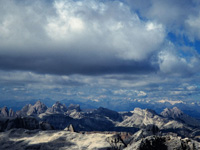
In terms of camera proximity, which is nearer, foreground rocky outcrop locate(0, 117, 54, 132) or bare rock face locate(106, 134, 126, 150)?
bare rock face locate(106, 134, 126, 150)

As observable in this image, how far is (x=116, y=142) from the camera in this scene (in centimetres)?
8156

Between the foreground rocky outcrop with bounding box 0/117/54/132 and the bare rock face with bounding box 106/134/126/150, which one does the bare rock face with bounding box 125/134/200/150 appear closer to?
the bare rock face with bounding box 106/134/126/150

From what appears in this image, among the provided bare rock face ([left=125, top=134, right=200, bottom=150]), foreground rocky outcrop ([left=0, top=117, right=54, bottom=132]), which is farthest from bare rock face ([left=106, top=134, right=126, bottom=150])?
foreground rocky outcrop ([left=0, top=117, right=54, bottom=132])

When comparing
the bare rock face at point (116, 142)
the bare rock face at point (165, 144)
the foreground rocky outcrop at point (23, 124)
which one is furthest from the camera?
the foreground rocky outcrop at point (23, 124)

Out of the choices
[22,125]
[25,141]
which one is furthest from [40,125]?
[25,141]

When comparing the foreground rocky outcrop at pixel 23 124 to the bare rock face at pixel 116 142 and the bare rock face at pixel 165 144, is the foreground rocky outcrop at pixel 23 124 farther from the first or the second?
the bare rock face at pixel 165 144

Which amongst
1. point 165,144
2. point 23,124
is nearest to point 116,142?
point 165,144

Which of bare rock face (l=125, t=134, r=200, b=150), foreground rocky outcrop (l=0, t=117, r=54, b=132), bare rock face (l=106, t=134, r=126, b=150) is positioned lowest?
foreground rocky outcrop (l=0, t=117, r=54, b=132)

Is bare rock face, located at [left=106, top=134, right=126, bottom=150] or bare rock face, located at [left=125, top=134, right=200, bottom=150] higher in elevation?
bare rock face, located at [left=125, top=134, right=200, bottom=150]

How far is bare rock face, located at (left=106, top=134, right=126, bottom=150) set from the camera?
3061 inches

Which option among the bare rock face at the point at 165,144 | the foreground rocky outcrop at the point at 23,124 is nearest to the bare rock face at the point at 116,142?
the bare rock face at the point at 165,144

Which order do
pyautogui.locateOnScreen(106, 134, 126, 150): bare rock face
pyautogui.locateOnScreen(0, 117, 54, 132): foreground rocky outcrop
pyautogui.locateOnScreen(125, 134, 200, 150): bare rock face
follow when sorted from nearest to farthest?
pyautogui.locateOnScreen(125, 134, 200, 150): bare rock face
pyautogui.locateOnScreen(106, 134, 126, 150): bare rock face
pyautogui.locateOnScreen(0, 117, 54, 132): foreground rocky outcrop

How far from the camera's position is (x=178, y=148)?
20.6 meters

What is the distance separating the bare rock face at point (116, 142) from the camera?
77.8 m
